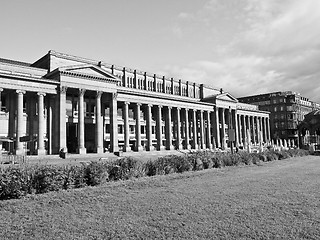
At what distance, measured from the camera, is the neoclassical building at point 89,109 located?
5297 cm

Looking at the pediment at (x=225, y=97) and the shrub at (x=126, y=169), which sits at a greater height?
the pediment at (x=225, y=97)

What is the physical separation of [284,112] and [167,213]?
448 feet

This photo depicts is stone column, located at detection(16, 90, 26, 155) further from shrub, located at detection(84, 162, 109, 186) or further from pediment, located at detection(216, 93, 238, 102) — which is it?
pediment, located at detection(216, 93, 238, 102)

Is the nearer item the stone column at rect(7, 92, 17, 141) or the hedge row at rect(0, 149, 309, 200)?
the hedge row at rect(0, 149, 309, 200)

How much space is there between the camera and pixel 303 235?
883 cm

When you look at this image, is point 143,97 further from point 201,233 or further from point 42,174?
point 201,233

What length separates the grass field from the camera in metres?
9.17

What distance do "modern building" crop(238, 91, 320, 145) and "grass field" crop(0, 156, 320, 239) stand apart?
126889 millimetres

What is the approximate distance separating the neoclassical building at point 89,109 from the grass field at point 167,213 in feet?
85.1

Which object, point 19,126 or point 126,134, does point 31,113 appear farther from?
point 126,134

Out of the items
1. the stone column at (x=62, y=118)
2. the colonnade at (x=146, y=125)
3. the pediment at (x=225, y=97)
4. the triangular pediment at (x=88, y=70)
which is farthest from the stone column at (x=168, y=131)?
the stone column at (x=62, y=118)

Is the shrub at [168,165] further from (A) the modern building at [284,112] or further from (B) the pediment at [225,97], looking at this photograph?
(A) the modern building at [284,112]

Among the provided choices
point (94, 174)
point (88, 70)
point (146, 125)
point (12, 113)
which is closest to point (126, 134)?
point (146, 125)

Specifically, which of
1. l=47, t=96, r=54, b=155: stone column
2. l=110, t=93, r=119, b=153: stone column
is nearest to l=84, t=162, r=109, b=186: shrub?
l=47, t=96, r=54, b=155: stone column
